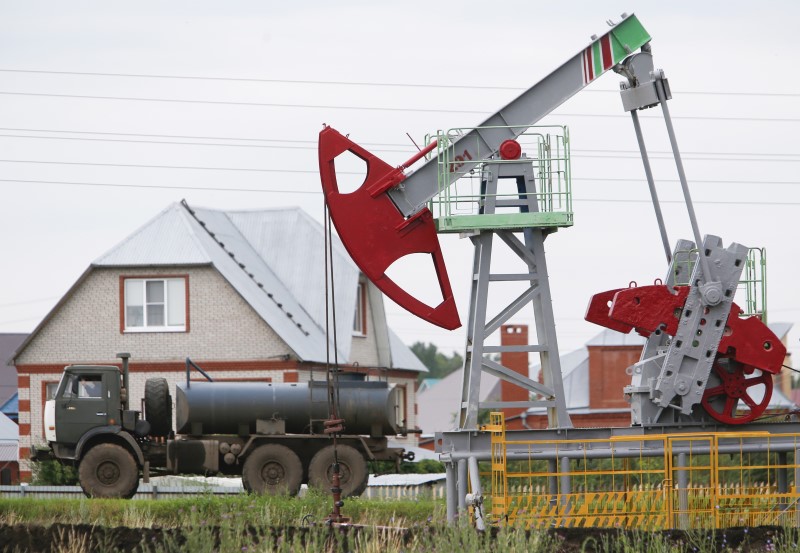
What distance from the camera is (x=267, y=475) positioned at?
22.4 meters

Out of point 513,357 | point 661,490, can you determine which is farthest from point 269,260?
point 661,490

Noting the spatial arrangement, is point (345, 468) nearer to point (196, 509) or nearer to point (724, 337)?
point (196, 509)

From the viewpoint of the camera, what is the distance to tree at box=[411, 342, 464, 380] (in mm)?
129000

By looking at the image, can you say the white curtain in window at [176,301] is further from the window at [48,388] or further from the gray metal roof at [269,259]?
the window at [48,388]

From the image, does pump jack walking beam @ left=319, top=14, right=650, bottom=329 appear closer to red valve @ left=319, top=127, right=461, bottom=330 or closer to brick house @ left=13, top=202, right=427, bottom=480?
red valve @ left=319, top=127, right=461, bottom=330

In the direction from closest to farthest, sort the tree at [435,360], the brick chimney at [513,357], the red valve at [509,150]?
the red valve at [509,150]
the brick chimney at [513,357]
the tree at [435,360]

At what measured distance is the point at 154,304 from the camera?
108ft

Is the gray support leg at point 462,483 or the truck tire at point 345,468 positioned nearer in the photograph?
the gray support leg at point 462,483

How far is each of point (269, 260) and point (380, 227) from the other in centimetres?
1992

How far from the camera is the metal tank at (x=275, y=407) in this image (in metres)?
22.4

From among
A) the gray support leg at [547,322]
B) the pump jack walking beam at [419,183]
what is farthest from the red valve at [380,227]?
the gray support leg at [547,322]

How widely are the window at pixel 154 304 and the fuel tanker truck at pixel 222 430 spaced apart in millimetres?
9919

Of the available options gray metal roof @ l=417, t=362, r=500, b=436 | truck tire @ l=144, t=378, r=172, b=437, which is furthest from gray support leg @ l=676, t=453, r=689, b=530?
gray metal roof @ l=417, t=362, r=500, b=436

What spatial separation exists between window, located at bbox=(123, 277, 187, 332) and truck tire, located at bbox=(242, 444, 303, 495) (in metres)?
10.8
